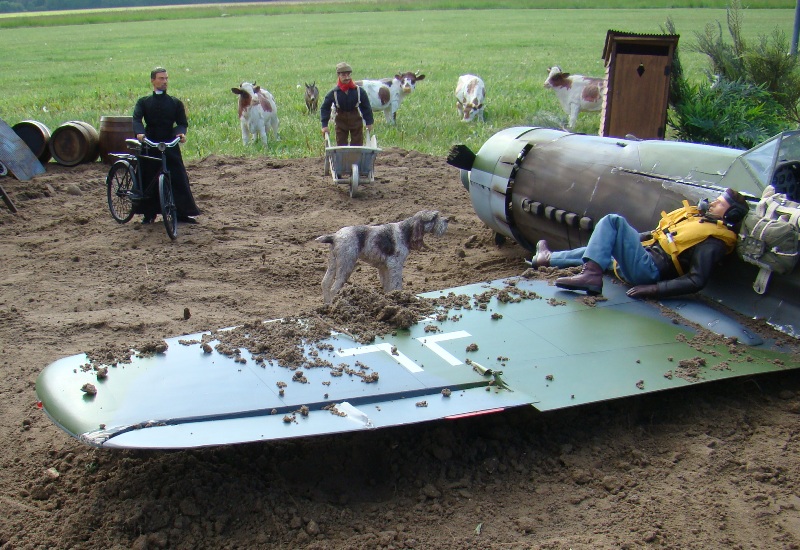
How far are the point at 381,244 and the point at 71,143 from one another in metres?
8.67

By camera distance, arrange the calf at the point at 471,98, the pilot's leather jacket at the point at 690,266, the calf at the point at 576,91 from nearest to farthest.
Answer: the pilot's leather jacket at the point at 690,266, the calf at the point at 576,91, the calf at the point at 471,98

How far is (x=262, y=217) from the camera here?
34.7ft

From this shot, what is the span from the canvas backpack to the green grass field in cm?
914

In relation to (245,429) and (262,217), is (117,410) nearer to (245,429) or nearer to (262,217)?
(245,429)

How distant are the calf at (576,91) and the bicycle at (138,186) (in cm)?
936

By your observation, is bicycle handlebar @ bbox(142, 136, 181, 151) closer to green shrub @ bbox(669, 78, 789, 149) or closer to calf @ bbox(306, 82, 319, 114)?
green shrub @ bbox(669, 78, 789, 149)

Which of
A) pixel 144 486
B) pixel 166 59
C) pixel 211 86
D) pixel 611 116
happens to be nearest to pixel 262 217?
pixel 611 116

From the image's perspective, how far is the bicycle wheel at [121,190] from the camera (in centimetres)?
972

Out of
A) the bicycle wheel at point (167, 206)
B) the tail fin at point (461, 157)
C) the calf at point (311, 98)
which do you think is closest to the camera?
the tail fin at point (461, 157)

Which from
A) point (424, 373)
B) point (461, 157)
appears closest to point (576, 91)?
point (461, 157)

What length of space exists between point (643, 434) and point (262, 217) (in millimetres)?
6869

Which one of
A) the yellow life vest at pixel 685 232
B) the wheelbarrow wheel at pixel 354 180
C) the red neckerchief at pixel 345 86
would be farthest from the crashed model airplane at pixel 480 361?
the red neckerchief at pixel 345 86

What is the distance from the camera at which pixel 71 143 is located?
42.6 ft

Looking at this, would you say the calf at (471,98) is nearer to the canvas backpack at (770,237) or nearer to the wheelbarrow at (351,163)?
the wheelbarrow at (351,163)
